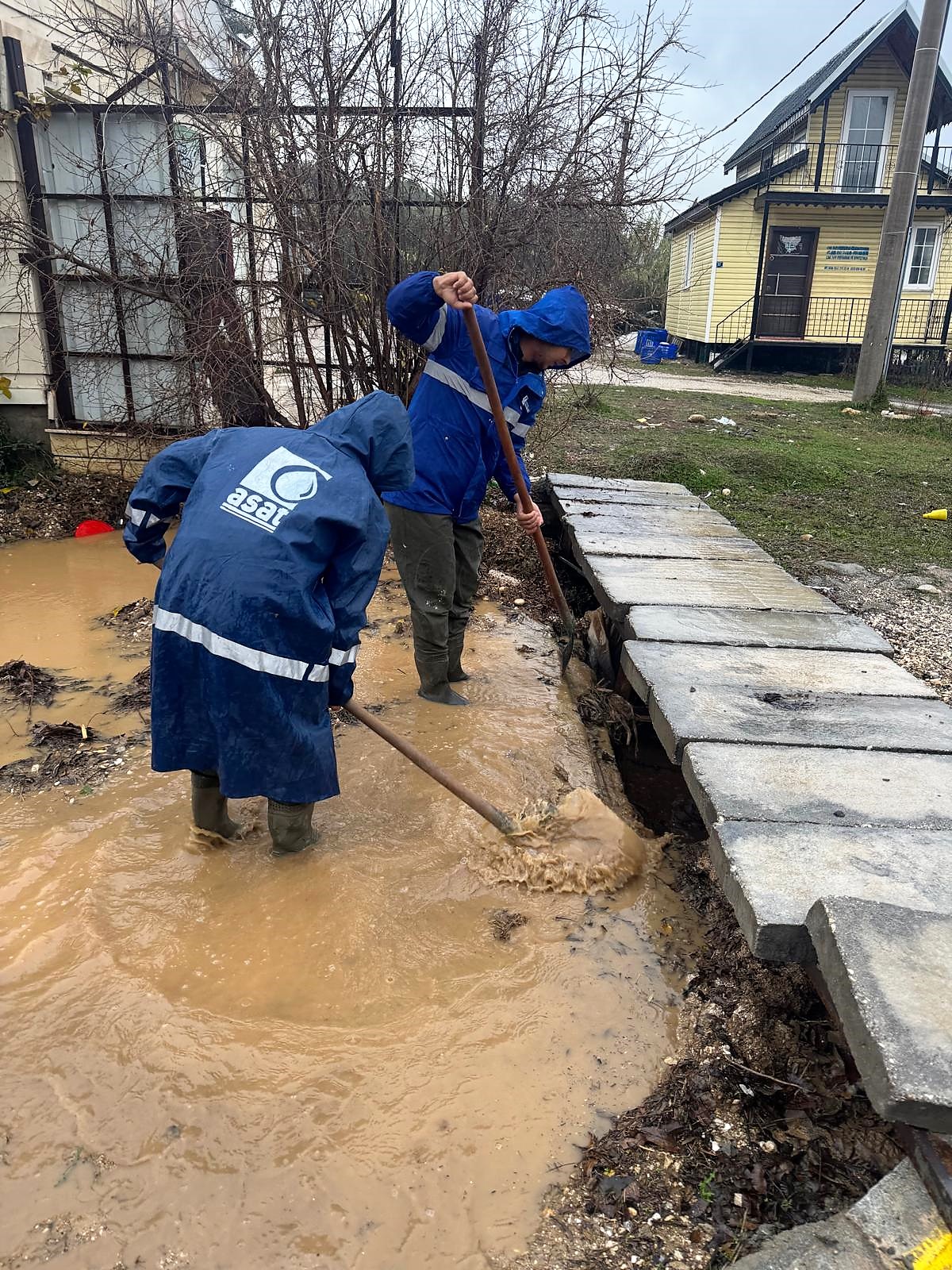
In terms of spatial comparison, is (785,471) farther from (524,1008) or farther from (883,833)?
(524,1008)

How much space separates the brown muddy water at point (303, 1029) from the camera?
1753 mm

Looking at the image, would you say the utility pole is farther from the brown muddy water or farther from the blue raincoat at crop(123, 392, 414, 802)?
the blue raincoat at crop(123, 392, 414, 802)

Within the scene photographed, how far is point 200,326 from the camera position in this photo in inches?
231

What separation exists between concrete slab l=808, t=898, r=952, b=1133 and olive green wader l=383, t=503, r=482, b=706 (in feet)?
7.66

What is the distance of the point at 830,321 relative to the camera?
20219mm

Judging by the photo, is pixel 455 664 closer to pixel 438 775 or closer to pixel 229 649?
pixel 438 775

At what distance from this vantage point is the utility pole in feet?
38.4

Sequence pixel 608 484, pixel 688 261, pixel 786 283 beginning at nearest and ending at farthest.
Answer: pixel 608 484 < pixel 786 283 < pixel 688 261

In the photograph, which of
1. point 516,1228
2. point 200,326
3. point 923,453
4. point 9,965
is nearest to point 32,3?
point 200,326

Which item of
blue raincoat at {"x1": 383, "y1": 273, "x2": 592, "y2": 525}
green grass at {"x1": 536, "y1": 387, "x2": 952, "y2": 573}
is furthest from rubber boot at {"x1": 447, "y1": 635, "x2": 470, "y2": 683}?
green grass at {"x1": 536, "y1": 387, "x2": 952, "y2": 573}

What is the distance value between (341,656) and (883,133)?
22.9 meters

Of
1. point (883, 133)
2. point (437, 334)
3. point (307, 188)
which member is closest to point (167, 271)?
point (307, 188)

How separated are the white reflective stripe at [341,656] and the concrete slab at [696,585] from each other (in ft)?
6.16

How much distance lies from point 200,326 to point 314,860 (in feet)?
14.4
